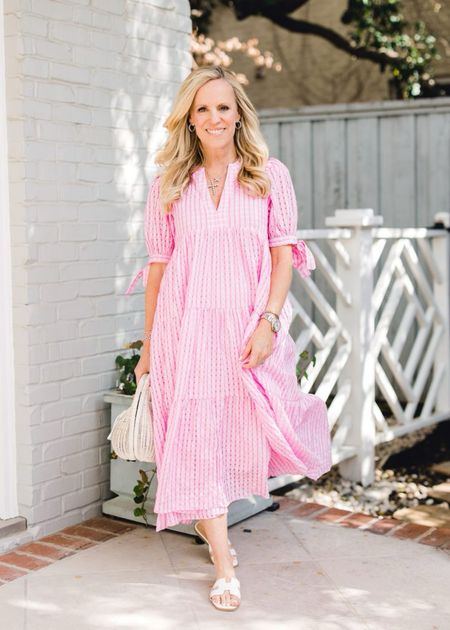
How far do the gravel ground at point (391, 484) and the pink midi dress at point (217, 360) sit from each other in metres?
1.48

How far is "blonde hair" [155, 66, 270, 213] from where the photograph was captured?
3209 millimetres

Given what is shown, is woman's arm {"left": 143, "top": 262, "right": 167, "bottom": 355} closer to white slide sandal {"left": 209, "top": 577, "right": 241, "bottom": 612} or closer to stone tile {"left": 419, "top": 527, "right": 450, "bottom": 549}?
white slide sandal {"left": 209, "top": 577, "right": 241, "bottom": 612}

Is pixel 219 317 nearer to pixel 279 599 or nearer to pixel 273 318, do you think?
pixel 273 318

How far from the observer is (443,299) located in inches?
231

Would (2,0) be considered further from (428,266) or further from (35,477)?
(428,266)

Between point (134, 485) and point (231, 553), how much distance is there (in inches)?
24.1

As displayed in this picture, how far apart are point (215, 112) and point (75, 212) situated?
0.91 metres

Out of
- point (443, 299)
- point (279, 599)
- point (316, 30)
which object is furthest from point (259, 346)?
point (316, 30)

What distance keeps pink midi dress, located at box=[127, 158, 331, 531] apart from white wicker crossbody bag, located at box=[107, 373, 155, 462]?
0.12ft

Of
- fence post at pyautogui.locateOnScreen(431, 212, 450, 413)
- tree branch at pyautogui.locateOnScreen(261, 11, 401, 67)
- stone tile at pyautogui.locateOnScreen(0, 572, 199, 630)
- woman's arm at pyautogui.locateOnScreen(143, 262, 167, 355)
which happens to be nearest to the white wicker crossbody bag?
woman's arm at pyautogui.locateOnScreen(143, 262, 167, 355)

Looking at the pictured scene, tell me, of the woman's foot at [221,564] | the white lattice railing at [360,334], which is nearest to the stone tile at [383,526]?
the white lattice railing at [360,334]

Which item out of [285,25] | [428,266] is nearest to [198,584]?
[428,266]

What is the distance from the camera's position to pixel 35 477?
372cm

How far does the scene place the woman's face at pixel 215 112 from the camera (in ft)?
10.4
